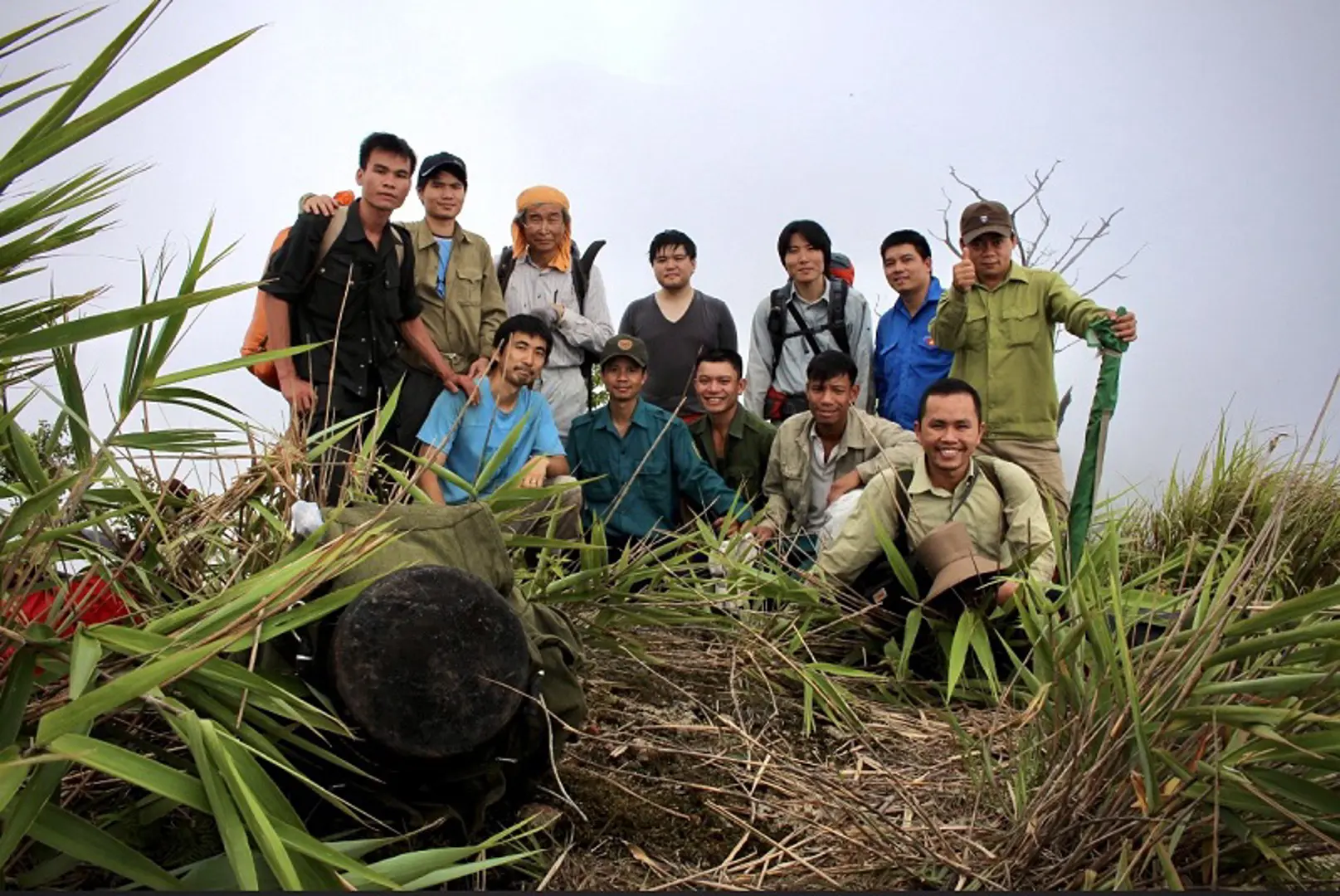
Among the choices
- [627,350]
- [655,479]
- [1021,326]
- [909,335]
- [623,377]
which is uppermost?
[1021,326]

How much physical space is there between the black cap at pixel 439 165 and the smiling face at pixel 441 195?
0.02 m

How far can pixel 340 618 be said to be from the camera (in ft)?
7.09

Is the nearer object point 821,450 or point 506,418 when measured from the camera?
point 506,418

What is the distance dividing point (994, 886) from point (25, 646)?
5.42 ft

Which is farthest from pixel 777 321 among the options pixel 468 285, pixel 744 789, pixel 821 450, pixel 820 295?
pixel 744 789

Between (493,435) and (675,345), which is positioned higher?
(675,345)

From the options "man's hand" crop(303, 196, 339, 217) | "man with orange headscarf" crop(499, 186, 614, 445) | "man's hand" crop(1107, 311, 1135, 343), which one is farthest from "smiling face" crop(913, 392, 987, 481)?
"man's hand" crop(303, 196, 339, 217)

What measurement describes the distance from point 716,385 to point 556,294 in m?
0.94

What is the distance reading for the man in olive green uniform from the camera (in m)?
5.56

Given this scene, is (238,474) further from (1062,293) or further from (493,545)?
(1062,293)

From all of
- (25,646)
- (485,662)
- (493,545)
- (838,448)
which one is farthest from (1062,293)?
(25,646)

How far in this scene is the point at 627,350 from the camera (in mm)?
5375

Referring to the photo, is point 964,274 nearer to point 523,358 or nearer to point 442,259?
point 523,358

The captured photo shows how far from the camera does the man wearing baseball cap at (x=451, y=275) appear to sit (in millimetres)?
5449
